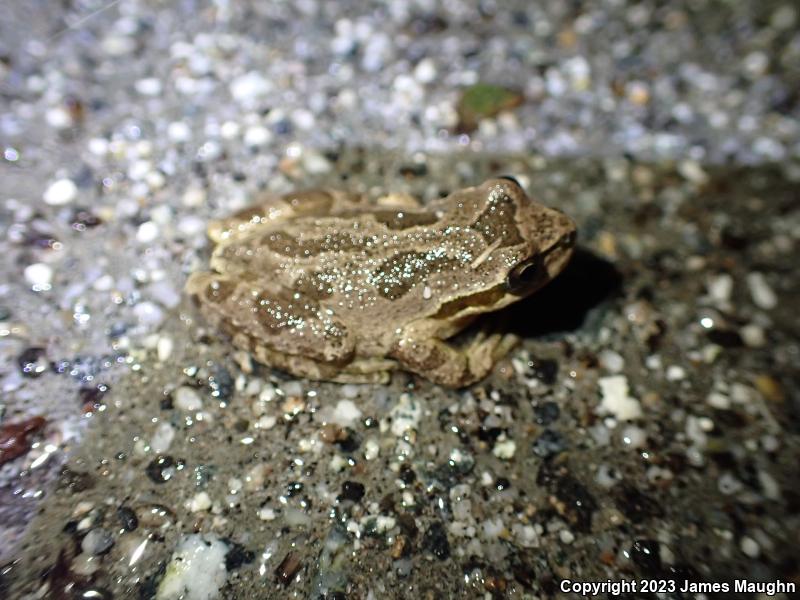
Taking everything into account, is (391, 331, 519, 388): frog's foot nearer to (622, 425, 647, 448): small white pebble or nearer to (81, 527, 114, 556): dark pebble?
(622, 425, 647, 448): small white pebble

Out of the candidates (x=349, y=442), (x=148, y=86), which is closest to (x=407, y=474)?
(x=349, y=442)

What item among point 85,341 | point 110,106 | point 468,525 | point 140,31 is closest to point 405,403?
point 468,525

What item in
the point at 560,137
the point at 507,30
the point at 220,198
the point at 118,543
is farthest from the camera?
the point at 507,30

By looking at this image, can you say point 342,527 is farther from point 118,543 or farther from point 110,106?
point 110,106

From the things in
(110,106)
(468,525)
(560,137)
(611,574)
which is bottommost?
(611,574)

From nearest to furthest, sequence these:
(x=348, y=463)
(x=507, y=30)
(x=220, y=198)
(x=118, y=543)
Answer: (x=118, y=543) → (x=348, y=463) → (x=220, y=198) → (x=507, y=30)

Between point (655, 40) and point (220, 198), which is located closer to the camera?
point (220, 198)

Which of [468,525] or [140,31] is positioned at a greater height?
[140,31]
